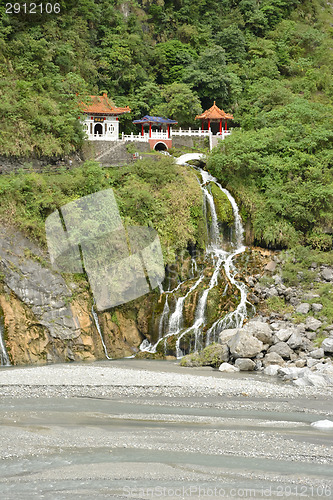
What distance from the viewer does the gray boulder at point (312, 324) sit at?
22734mm

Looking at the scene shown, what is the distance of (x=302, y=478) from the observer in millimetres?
9078

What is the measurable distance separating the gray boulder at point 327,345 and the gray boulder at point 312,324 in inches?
69.2

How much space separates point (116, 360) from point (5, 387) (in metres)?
7.77

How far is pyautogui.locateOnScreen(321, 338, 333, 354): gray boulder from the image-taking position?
20625 millimetres

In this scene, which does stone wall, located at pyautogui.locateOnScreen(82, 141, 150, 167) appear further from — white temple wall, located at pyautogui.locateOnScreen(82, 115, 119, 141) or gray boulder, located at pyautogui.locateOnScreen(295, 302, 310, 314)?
gray boulder, located at pyautogui.locateOnScreen(295, 302, 310, 314)

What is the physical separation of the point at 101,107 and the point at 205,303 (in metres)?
17.1

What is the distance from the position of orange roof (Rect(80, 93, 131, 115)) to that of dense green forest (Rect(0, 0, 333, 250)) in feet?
3.74

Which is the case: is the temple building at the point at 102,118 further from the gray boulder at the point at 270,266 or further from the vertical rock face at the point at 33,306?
the gray boulder at the point at 270,266

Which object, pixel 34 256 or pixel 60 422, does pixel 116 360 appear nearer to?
pixel 34 256

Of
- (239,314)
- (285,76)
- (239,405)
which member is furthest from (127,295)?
(285,76)

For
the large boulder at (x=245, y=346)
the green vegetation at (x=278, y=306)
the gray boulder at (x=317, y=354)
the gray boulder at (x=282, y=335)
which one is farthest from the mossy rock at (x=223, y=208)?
the gray boulder at (x=317, y=354)

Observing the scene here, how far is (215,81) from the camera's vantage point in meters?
41.6

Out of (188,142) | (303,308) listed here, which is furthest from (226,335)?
(188,142)

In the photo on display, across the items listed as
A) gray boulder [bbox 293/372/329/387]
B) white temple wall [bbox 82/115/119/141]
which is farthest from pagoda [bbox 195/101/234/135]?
gray boulder [bbox 293/372/329/387]
